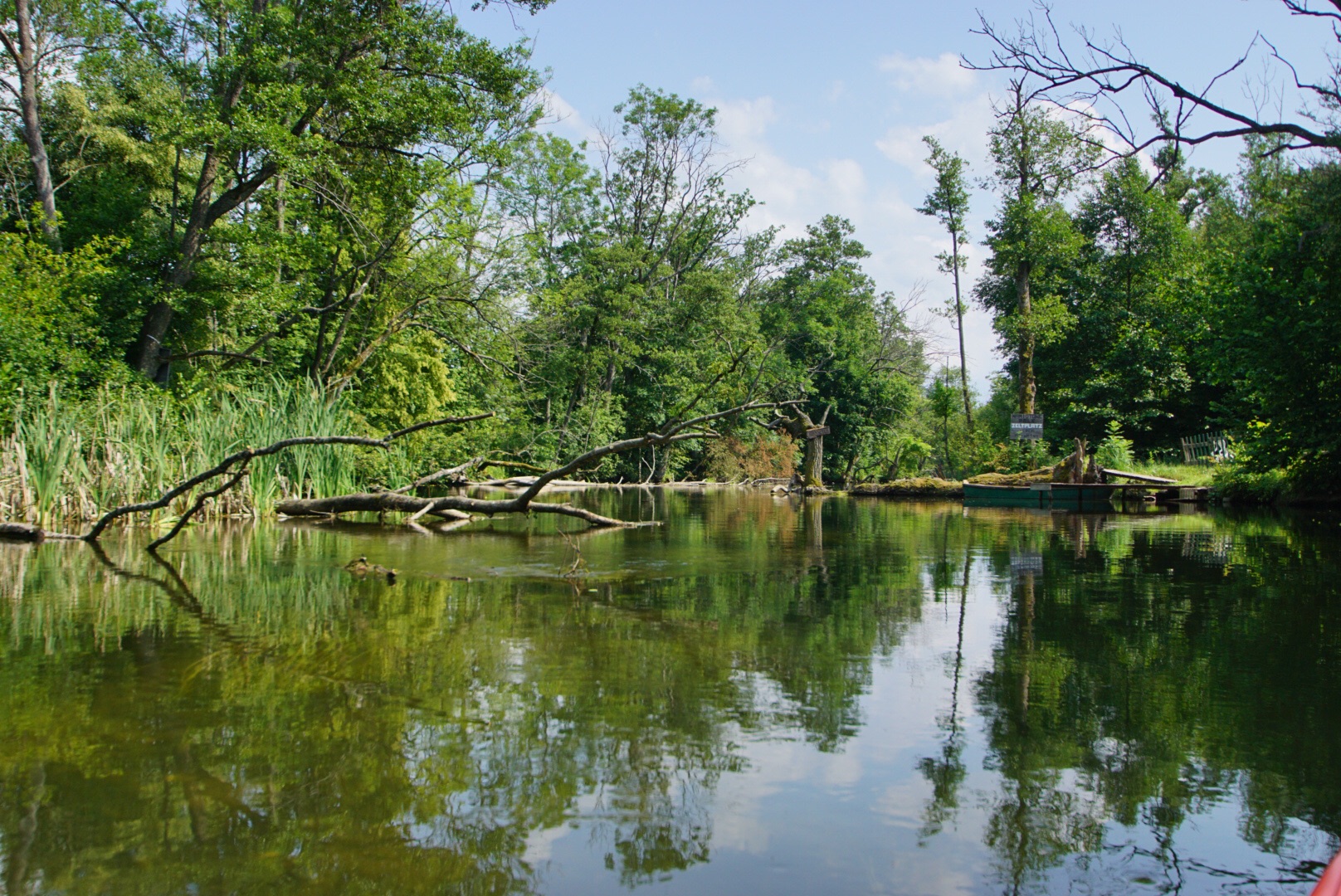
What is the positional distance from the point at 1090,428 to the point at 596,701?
32.1 m

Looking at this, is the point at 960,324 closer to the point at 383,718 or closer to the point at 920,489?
the point at 920,489

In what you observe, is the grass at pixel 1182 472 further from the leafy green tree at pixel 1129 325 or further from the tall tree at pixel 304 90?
the tall tree at pixel 304 90

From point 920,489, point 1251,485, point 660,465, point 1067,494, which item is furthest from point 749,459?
point 1251,485

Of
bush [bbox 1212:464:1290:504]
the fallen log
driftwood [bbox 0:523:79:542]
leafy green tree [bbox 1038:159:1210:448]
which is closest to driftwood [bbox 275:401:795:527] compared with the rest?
driftwood [bbox 0:523:79:542]

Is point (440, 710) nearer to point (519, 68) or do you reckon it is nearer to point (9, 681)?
point (9, 681)

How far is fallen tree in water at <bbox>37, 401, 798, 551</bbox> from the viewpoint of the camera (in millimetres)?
9141

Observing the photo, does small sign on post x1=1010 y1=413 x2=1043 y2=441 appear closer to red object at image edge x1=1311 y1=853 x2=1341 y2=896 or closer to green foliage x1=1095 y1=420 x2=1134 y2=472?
green foliage x1=1095 y1=420 x2=1134 y2=472

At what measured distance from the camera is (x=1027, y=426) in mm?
27578

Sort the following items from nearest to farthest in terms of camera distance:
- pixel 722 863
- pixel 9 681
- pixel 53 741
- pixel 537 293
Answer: pixel 722 863, pixel 53 741, pixel 9 681, pixel 537 293

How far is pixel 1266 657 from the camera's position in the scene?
5062 mm

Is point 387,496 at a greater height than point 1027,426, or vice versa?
point 1027,426

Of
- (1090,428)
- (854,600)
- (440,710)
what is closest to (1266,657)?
(854,600)

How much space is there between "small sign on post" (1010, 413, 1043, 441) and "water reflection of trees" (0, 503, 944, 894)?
21891mm

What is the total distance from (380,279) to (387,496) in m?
9.40
